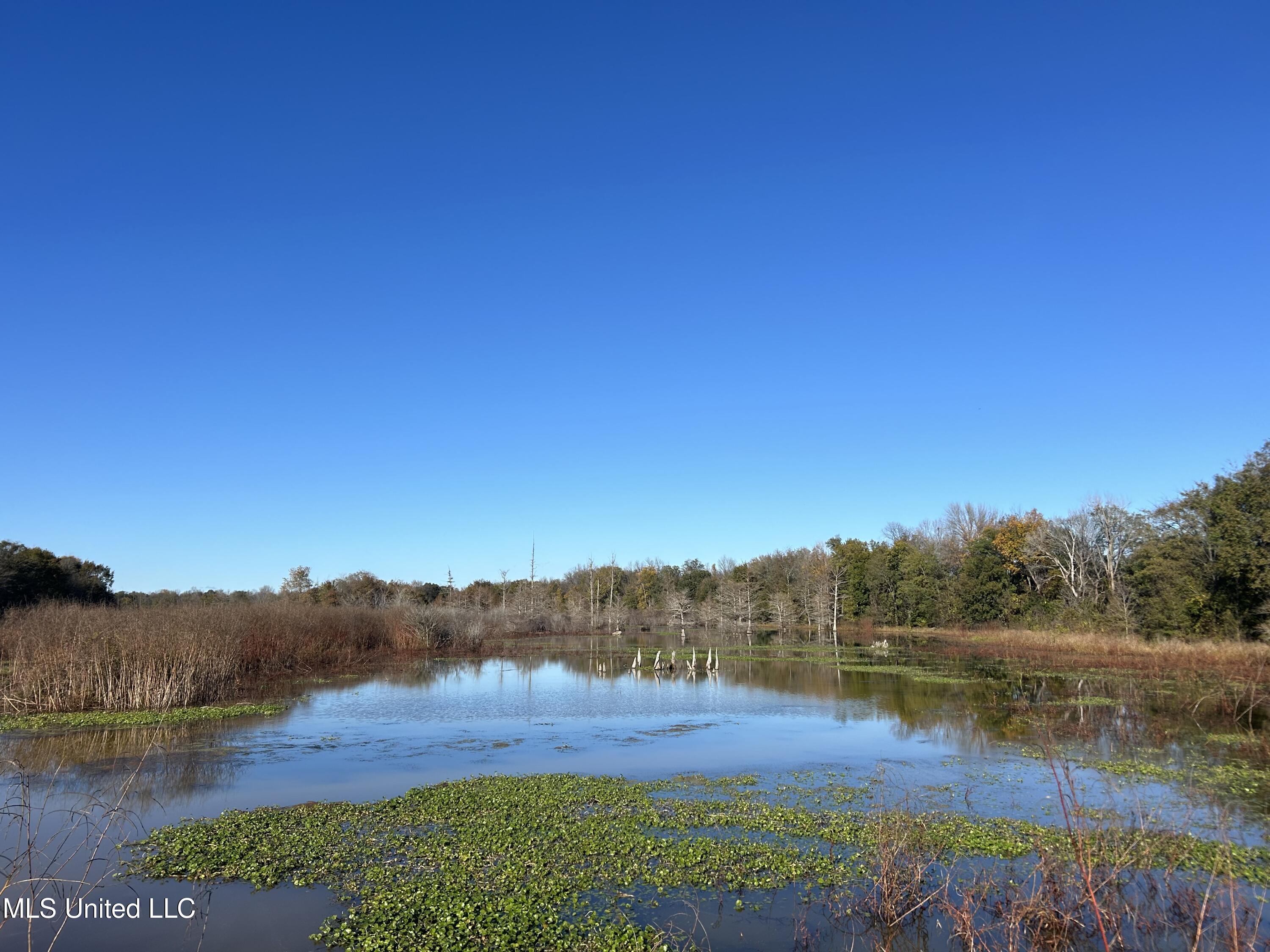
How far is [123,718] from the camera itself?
19188 millimetres

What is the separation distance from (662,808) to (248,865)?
590 centimetres

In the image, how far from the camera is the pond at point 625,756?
7.98 m

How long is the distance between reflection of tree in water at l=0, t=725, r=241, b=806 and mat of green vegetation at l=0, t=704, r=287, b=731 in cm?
57

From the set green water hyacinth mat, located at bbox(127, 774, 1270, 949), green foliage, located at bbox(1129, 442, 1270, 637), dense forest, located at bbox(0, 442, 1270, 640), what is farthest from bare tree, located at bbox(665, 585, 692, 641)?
green water hyacinth mat, located at bbox(127, 774, 1270, 949)

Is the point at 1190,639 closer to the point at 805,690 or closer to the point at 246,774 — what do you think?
the point at 805,690

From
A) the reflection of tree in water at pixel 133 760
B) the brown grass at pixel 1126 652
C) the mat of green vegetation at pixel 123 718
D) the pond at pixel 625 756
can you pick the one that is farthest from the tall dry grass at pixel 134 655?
the brown grass at pixel 1126 652

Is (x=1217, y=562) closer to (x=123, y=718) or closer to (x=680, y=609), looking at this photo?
(x=123, y=718)

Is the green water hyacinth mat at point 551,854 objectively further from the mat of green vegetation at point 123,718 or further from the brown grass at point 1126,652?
the brown grass at point 1126,652

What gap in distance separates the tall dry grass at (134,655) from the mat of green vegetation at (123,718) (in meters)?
0.67

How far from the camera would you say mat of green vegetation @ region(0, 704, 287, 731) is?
18203 millimetres

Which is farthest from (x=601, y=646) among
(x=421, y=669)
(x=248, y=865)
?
(x=248, y=865)

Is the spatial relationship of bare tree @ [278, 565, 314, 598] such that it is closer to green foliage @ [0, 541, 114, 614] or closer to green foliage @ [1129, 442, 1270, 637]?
green foliage @ [0, 541, 114, 614]

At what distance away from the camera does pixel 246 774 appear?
1412cm

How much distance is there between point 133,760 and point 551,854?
10.4 metres
